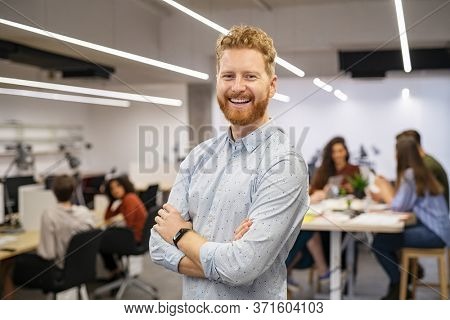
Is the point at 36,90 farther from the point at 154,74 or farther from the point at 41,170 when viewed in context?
the point at 154,74

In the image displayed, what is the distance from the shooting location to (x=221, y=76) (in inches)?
57.7

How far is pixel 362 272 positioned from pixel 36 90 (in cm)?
565

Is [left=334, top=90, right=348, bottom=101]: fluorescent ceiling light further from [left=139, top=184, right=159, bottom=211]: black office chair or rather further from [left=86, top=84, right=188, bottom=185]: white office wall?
[left=139, top=184, right=159, bottom=211]: black office chair

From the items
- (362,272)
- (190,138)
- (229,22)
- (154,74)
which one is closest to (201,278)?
(229,22)

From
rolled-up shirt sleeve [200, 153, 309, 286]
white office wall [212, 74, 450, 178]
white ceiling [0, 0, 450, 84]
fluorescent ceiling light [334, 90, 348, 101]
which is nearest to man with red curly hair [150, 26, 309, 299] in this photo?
rolled-up shirt sleeve [200, 153, 309, 286]

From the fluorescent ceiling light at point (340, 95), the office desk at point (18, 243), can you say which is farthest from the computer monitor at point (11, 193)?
the fluorescent ceiling light at point (340, 95)

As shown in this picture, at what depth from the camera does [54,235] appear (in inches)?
134

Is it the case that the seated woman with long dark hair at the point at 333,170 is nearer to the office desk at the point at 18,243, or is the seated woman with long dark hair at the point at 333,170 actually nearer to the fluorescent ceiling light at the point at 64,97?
the office desk at the point at 18,243

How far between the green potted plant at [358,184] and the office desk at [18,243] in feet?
7.42

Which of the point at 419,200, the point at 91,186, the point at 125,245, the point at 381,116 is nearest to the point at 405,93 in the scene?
the point at 381,116

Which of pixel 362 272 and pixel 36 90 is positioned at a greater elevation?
pixel 36 90

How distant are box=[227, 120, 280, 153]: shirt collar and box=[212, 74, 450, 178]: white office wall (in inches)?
201

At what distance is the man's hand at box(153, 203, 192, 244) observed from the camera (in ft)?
4.76

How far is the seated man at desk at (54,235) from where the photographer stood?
10.9 feet
